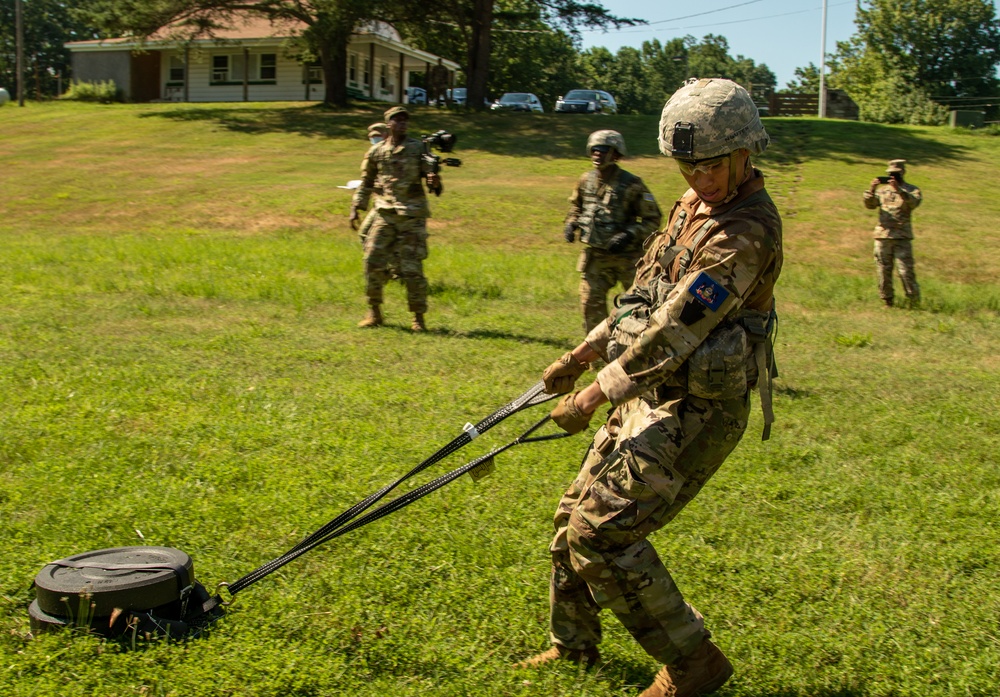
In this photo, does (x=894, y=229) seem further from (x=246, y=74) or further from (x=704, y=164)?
(x=246, y=74)

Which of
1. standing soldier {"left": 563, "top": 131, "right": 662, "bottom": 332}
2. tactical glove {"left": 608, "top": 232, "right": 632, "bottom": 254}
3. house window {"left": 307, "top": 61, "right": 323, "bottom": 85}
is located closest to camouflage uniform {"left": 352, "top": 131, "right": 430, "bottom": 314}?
standing soldier {"left": 563, "top": 131, "right": 662, "bottom": 332}

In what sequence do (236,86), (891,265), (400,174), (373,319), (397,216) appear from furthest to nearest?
1. (236,86)
2. (891,265)
3. (373,319)
4. (397,216)
5. (400,174)

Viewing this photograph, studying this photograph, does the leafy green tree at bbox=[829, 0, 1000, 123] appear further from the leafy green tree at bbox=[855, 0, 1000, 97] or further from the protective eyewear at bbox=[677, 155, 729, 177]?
the protective eyewear at bbox=[677, 155, 729, 177]

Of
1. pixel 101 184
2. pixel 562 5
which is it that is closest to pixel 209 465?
pixel 101 184

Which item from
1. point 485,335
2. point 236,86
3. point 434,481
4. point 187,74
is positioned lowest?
point 485,335

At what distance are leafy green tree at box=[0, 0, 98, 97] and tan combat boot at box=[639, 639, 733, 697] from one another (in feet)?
258

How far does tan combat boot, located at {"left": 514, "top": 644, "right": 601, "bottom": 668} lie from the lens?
12.9ft

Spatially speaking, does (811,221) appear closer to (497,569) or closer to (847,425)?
(847,425)

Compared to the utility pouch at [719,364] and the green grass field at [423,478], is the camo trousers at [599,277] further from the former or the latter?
the utility pouch at [719,364]

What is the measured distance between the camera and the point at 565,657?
3.96 m

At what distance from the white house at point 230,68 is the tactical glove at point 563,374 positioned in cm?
4293

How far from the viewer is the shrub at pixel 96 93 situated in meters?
45.0

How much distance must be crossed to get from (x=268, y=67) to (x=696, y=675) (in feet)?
155

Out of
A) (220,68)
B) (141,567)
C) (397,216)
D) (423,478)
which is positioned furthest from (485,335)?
(220,68)
